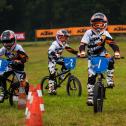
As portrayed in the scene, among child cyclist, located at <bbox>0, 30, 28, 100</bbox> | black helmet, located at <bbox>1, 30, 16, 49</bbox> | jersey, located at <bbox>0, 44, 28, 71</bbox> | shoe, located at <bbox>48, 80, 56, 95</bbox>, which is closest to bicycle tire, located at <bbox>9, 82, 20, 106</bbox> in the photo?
child cyclist, located at <bbox>0, 30, 28, 100</bbox>

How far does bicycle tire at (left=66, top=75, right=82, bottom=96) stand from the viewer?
637 inches

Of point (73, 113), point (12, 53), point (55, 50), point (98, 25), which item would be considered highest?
point (98, 25)

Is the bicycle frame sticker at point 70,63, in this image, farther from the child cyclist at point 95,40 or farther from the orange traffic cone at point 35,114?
the orange traffic cone at point 35,114

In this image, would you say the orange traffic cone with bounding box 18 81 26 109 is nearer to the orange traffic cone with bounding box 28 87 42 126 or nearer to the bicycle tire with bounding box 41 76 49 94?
the orange traffic cone with bounding box 28 87 42 126

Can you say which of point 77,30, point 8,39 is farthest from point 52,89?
point 77,30

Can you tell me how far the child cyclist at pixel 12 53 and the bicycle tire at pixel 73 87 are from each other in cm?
242

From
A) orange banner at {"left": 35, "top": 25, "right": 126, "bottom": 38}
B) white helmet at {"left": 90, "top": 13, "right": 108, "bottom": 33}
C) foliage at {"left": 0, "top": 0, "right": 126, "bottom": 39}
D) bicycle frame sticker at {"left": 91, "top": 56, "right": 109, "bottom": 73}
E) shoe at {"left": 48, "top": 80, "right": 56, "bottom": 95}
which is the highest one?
foliage at {"left": 0, "top": 0, "right": 126, "bottom": 39}

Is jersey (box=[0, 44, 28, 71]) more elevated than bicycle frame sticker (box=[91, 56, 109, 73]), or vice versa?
jersey (box=[0, 44, 28, 71])

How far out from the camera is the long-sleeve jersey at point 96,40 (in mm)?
12992

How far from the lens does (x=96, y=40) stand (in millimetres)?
13133

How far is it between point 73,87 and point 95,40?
3.55 m

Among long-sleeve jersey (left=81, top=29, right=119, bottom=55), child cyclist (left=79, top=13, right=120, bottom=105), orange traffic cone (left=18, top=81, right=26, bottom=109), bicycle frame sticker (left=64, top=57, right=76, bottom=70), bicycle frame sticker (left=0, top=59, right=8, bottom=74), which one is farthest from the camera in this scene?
bicycle frame sticker (left=64, top=57, right=76, bottom=70)

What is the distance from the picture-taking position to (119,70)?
27.5 m

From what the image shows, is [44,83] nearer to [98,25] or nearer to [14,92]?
[14,92]
